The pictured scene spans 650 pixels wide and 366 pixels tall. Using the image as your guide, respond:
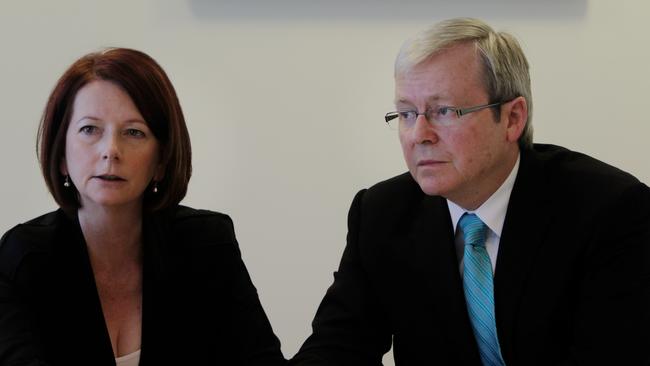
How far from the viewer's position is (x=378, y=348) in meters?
2.00

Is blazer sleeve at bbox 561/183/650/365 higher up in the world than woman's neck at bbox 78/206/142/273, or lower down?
lower down

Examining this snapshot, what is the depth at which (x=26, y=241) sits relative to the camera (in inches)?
73.8

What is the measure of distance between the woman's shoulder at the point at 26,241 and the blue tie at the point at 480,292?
101 centimetres

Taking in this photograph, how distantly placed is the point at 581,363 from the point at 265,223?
1480mm

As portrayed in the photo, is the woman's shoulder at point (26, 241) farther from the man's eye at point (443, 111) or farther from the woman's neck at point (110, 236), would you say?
the man's eye at point (443, 111)

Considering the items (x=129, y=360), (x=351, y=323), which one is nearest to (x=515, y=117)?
(x=351, y=323)

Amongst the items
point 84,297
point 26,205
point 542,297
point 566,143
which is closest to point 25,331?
point 84,297

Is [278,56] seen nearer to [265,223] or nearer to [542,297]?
[265,223]

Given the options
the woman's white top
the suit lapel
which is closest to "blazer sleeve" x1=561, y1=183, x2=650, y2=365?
the suit lapel

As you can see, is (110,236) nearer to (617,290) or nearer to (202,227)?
(202,227)

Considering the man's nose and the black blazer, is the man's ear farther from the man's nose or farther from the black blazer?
the black blazer

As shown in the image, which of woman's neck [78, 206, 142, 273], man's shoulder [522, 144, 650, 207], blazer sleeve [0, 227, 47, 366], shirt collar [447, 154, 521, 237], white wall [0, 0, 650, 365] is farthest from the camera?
white wall [0, 0, 650, 365]

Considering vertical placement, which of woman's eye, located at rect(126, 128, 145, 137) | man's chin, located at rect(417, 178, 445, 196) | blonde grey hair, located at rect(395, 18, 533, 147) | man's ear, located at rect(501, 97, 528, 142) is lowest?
man's chin, located at rect(417, 178, 445, 196)

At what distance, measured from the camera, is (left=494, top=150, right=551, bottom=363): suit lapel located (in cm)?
179
